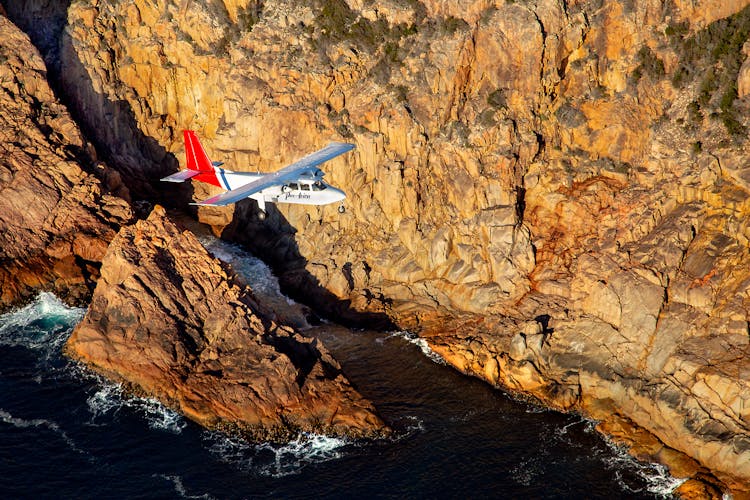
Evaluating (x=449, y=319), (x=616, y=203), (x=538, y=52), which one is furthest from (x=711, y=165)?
(x=449, y=319)

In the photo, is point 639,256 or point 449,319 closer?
point 639,256

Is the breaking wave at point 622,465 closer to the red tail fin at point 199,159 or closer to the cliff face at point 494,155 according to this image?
the cliff face at point 494,155

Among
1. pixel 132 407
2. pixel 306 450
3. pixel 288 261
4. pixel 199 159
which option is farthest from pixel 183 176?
pixel 306 450

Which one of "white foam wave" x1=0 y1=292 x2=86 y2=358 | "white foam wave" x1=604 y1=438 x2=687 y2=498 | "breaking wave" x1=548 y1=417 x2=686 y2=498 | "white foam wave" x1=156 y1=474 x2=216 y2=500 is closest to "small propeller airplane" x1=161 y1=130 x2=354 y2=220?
"white foam wave" x1=0 y1=292 x2=86 y2=358

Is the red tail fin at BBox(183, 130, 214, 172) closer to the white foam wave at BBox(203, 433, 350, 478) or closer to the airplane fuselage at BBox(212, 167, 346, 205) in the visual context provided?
the airplane fuselage at BBox(212, 167, 346, 205)

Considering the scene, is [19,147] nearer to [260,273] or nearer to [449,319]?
[260,273]

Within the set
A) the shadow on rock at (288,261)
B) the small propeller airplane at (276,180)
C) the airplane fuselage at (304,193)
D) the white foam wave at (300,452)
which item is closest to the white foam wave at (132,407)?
the white foam wave at (300,452)

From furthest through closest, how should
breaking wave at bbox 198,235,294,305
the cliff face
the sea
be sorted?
breaking wave at bbox 198,235,294,305, the cliff face, the sea
